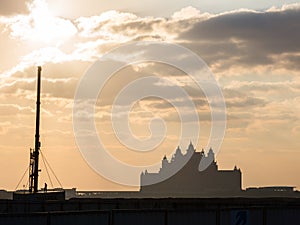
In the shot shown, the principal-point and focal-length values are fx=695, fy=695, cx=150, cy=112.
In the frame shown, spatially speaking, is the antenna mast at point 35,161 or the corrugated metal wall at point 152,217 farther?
the antenna mast at point 35,161

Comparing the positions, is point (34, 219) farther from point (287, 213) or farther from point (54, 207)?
point (54, 207)

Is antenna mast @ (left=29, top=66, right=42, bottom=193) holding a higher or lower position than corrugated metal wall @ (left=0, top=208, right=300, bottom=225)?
higher

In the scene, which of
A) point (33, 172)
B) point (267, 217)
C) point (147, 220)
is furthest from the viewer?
point (33, 172)

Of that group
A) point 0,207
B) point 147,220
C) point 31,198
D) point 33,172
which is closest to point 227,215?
point 147,220

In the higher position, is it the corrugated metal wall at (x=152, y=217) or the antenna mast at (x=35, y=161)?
the antenna mast at (x=35, y=161)

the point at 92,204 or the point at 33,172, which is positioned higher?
the point at 33,172

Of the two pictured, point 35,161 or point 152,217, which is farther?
point 35,161

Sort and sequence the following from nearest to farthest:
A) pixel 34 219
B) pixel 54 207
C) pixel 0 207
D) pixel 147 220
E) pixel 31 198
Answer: pixel 34 219 → pixel 147 220 → pixel 54 207 → pixel 0 207 → pixel 31 198

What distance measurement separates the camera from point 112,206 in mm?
51031

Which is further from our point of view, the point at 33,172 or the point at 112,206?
the point at 33,172

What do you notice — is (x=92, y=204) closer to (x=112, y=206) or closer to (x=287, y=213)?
(x=112, y=206)

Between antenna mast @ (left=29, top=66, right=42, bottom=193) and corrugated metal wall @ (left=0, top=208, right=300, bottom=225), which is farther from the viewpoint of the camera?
antenna mast @ (left=29, top=66, right=42, bottom=193)

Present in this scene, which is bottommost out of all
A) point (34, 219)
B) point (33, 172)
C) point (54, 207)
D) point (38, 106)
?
point (34, 219)

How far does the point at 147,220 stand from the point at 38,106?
185 feet
